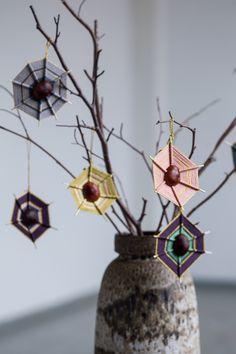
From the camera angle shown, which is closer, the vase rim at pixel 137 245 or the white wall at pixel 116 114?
the vase rim at pixel 137 245

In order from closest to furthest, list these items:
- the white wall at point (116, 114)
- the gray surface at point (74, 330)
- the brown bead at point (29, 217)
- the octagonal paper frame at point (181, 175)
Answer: the octagonal paper frame at point (181, 175) < the brown bead at point (29, 217) < the gray surface at point (74, 330) < the white wall at point (116, 114)

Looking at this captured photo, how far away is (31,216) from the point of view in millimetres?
766

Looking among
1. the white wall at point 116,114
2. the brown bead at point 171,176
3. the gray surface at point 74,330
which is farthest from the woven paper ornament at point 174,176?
the white wall at point 116,114

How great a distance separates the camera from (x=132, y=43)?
3.07 metres

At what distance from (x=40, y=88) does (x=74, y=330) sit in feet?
5.90

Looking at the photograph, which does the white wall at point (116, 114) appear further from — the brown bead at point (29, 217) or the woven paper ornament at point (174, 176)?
the woven paper ornament at point (174, 176)

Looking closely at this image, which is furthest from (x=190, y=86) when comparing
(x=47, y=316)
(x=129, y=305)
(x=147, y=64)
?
(x=129, y=305)

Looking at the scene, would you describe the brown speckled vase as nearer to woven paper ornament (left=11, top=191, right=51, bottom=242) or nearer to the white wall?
woven paper ornament (left=11, top=191, right=51, bottom=242)

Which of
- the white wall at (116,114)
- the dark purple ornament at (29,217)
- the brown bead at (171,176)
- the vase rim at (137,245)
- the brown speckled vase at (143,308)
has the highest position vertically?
the white wall at (116,114)

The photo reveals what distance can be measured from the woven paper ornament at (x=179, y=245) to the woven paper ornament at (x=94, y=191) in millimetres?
75

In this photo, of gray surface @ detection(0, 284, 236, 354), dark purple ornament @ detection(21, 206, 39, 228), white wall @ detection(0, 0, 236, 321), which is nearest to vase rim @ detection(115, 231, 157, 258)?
dark purple ornament @ detection(21, 206, 39, 228)

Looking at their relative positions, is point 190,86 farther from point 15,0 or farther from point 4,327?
point 4,327

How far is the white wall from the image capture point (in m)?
2.38

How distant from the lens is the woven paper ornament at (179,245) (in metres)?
0.67
